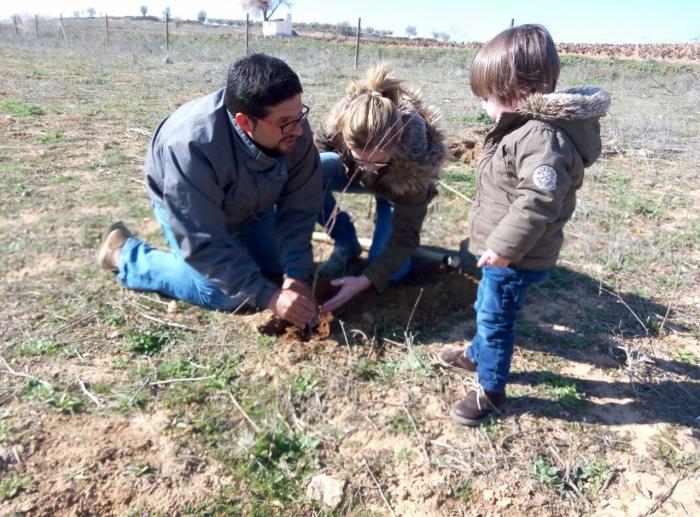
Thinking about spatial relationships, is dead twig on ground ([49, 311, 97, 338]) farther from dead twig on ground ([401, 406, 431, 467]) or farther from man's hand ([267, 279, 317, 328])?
dead twig on ground ([401, 406, 431, 467])

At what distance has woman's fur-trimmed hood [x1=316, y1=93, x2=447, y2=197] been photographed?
2.47m

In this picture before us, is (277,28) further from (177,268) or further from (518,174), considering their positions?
(518,174)

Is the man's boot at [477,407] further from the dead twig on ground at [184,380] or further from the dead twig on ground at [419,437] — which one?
the dead twig on ground at [184,380]

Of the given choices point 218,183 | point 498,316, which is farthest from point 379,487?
point 218,183

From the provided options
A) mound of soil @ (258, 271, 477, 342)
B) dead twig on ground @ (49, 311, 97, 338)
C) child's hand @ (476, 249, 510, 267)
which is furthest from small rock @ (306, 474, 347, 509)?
dead twig on ground @ (49, 311, 97, 338)

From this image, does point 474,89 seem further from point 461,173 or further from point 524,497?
point 461,173

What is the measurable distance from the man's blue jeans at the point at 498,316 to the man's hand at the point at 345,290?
826 mm

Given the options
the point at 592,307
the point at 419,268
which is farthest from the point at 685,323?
the point at 419,268

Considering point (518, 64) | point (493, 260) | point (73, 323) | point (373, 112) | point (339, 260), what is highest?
point (518, 64)

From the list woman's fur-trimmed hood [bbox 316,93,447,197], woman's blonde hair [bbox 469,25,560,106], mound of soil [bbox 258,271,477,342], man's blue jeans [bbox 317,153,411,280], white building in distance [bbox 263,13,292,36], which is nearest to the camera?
woman's blonde hair [bbox 469,25,560,106]

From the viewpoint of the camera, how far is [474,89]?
2088mm

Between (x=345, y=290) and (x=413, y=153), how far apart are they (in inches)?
30.9

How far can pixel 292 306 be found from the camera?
2.33 metres

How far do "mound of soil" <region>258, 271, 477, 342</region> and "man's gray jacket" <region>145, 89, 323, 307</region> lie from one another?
0.25 m
